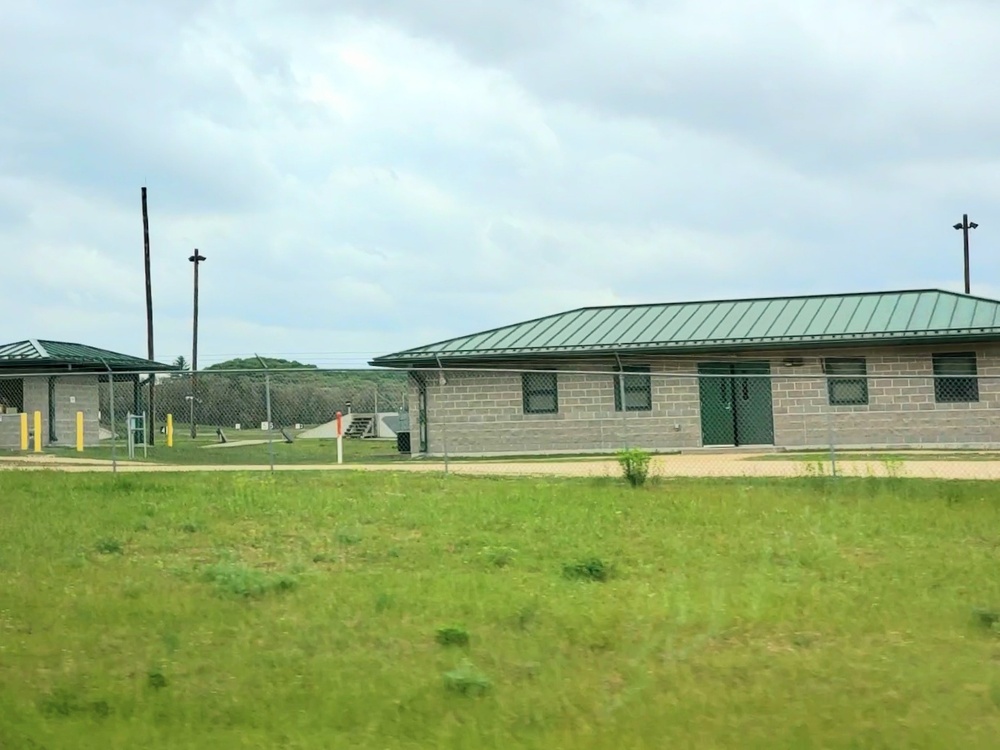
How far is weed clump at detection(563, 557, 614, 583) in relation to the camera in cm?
1007

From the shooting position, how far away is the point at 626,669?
23.4 feet

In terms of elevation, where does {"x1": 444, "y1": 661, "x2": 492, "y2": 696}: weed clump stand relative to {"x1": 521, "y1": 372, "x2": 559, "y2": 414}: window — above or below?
below

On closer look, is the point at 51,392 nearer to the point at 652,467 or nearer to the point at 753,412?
the point at 652,467

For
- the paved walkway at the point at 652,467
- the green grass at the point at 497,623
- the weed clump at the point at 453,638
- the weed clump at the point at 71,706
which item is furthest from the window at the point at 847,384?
the weed clump at the point at 71,706

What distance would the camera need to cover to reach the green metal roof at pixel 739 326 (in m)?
27.5

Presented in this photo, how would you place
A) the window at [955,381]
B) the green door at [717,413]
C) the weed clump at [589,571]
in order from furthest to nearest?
1. the green door at [717,413]
2. the window at [955,381]
3. the weed clump at [589,571]

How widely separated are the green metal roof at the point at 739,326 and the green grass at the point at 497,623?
13468 millimetres

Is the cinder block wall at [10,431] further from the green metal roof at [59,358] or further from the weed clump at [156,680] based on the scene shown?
the weed clump at [156,680]

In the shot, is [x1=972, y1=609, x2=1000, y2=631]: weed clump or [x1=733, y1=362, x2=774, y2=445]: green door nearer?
[x1=972, y1=609, x2=1000, y2=631]: weed clump

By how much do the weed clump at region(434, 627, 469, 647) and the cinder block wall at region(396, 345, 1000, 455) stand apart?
18.7 m

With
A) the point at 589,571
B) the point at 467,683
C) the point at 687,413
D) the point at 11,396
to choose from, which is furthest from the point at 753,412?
the point at 467,683

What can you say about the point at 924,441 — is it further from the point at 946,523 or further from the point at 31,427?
the point at 31,427

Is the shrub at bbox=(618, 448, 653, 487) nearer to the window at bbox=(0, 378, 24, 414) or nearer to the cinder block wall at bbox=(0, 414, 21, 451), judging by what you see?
the cinder block wall at bbox=(0, 414, 21, 451)

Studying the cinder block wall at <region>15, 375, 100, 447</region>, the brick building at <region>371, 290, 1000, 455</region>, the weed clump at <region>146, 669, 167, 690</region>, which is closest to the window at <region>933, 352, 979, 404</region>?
the brick building at <region>371, 290, 1000, 455</region>
